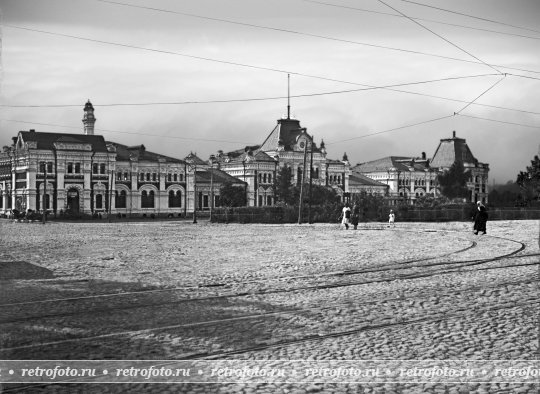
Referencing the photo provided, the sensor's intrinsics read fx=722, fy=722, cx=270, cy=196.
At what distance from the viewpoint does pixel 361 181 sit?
311 ft

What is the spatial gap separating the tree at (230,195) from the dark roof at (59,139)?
44.6 ft

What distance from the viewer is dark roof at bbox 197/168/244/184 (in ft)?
255

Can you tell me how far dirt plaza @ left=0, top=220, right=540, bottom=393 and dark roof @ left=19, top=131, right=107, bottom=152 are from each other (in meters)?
46.5

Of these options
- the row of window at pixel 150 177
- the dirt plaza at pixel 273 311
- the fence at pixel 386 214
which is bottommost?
the dirt plaza at pixel 273 311

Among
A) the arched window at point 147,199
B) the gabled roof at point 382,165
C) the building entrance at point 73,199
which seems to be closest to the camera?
the building entrance at point 73,199

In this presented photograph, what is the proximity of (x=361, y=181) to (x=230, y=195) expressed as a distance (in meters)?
25.4

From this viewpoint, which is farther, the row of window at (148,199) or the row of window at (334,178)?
the row of window at (334,178)

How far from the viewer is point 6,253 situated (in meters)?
17.7

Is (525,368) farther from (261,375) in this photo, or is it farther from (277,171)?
(277,171)

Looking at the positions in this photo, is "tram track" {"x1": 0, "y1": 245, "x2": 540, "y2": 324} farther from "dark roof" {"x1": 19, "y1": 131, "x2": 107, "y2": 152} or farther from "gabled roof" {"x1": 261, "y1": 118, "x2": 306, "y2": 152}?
"gabled roof" {"x1": 261, "y1": 118, "x2": 306, "y2": 152}

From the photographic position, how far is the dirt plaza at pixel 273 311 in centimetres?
619

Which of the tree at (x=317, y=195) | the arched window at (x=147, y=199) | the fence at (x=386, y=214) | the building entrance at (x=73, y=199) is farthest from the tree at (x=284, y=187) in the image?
the building entrance at (x=73, y=199)

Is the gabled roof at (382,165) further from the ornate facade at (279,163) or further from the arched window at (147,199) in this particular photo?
the arched window at (147,199)

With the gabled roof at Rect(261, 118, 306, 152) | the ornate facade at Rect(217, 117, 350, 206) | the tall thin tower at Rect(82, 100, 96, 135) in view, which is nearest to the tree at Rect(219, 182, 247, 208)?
the ornate facade at Rect(217, 117, 350, 206)
